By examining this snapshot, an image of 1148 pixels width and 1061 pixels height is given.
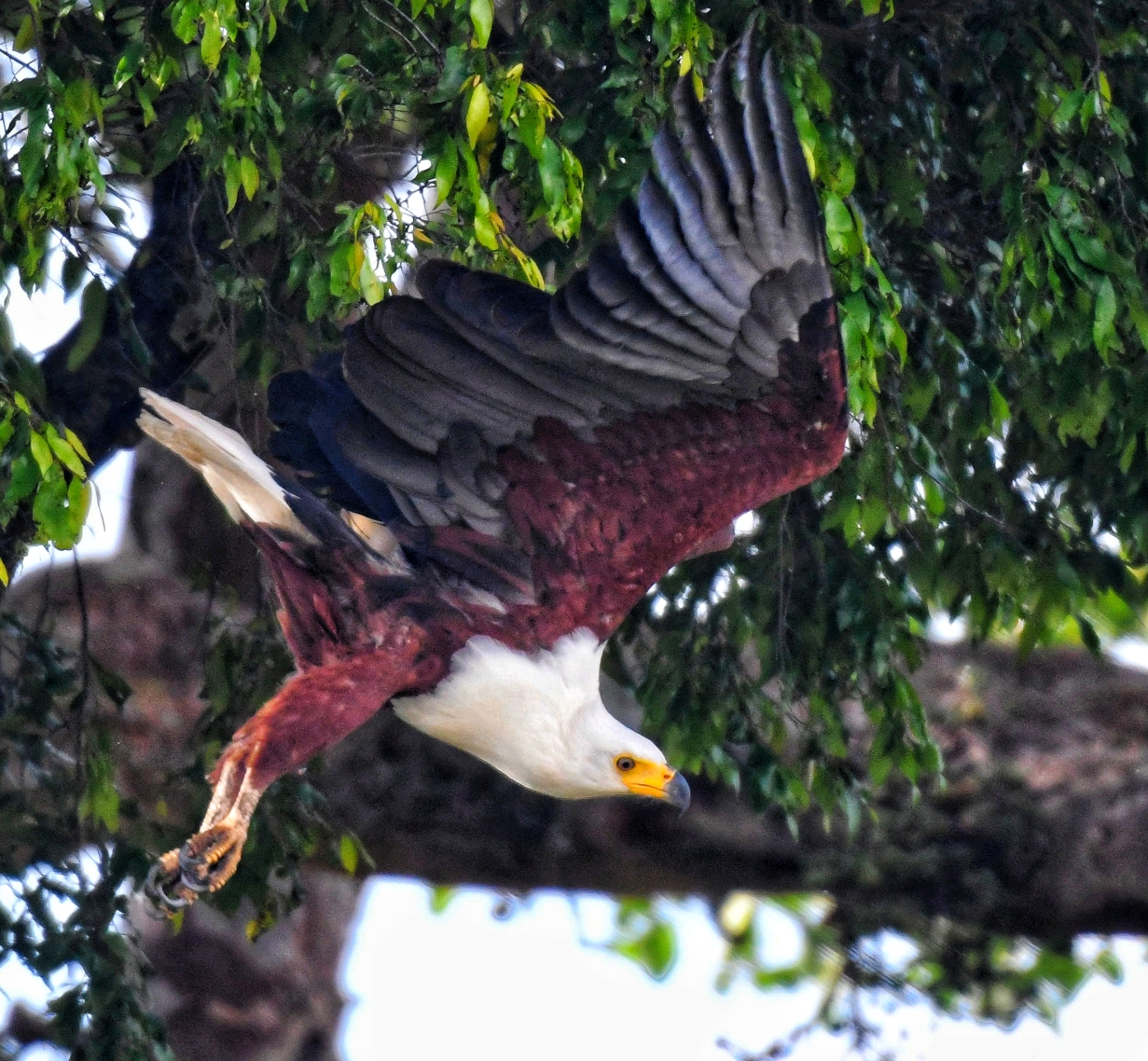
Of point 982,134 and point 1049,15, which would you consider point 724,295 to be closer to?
point 982,134

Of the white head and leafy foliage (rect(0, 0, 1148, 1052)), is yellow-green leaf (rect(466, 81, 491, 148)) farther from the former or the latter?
the white head

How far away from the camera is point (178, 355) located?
486 centimetres

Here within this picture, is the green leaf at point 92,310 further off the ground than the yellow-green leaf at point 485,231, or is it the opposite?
the green leaf at point 92,310

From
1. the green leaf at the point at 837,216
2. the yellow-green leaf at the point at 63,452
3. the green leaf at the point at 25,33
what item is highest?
the green leaf at the point at 837,216

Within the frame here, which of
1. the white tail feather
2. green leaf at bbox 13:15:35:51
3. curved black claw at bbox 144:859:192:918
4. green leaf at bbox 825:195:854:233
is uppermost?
green leaf at bbox 825:195:854:233

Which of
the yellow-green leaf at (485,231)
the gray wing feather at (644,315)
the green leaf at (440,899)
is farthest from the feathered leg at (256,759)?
the green leaf at (440,899)

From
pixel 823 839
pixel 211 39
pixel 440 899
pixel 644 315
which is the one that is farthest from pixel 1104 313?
pixel 440 899

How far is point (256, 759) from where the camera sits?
3523mm

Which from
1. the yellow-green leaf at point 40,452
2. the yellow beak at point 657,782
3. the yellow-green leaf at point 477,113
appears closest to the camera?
the yellow-green leaf at point 40,452

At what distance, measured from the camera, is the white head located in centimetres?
370

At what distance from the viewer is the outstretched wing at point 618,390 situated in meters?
3.45

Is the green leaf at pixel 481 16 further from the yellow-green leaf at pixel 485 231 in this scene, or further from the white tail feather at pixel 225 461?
the white tail feather at pixel 225 461

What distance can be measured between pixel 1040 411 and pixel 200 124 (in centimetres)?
194

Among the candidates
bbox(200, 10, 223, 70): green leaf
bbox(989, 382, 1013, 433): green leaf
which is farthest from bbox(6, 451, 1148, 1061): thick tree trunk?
bbox(200, 10, 223, 70): green leaf
